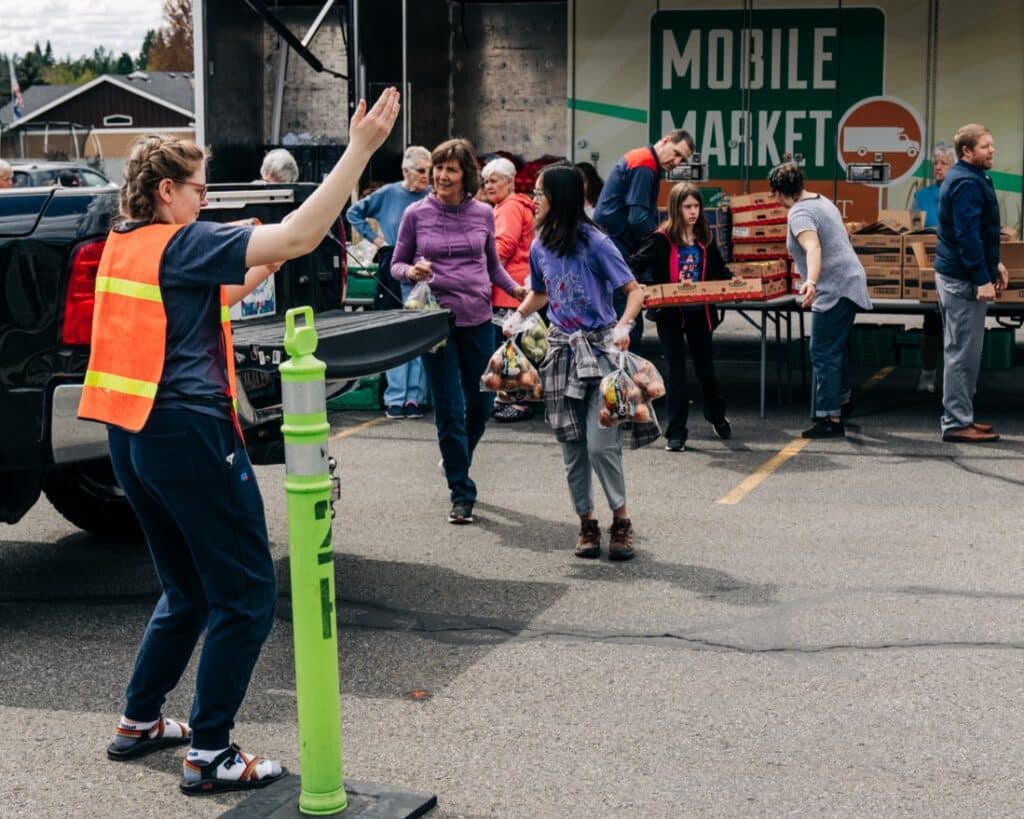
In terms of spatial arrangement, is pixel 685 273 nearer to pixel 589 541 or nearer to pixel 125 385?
pixel 589 541

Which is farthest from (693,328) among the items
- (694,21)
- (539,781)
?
(539,781)

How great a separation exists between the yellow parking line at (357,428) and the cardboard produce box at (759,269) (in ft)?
8.84

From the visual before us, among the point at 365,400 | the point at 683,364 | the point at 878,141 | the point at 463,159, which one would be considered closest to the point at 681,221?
the point at 683,364

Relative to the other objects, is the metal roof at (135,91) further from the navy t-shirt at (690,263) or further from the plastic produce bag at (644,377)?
the plastic produce bag at (644,377)

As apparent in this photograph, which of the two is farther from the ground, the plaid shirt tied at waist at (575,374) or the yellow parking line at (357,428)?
the plaid shirt tied at waist at (575,374)

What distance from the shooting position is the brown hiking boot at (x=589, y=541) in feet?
23.4

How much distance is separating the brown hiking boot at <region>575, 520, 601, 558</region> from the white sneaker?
6012 mm

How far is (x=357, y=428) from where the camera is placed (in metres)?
11.0

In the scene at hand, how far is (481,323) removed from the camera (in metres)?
8.04

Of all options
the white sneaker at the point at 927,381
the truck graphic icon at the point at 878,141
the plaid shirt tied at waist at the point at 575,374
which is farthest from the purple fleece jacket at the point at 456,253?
the truck graphic icon at the point at 878,141

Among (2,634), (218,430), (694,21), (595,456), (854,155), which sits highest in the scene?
(694,21)

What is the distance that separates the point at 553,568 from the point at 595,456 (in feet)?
1.75

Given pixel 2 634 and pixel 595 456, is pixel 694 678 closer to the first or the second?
pixel 595 456

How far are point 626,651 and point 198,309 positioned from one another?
216cm
